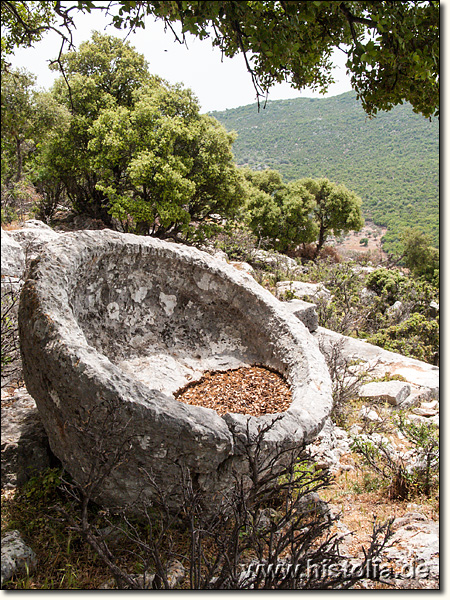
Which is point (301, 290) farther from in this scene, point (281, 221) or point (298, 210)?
point (298, 210)

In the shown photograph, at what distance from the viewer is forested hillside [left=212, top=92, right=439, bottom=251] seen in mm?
4469

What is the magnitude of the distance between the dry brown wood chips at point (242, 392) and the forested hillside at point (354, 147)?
78.9 inches

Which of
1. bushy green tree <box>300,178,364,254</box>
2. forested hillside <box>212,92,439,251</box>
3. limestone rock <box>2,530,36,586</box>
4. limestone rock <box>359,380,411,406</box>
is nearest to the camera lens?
limestone rock <box>2,530,36,586</box>

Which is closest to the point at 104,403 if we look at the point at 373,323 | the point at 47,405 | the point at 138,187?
the point at 47,405

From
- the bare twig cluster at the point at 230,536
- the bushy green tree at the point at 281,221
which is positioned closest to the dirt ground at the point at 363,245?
the bushy green tree at the point at 281,221

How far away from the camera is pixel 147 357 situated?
12.1 feet

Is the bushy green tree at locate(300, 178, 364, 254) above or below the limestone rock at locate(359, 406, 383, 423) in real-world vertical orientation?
above

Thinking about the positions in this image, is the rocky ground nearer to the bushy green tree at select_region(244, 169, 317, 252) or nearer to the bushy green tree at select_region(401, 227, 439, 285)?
Result: the bushy green tree at select_region(401, 227, 439, 285)

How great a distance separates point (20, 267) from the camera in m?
3.76

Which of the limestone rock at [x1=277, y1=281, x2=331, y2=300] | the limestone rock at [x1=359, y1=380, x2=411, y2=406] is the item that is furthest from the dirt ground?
the limestone rock at [x1=359, y1=380, x2=411, y2=406]

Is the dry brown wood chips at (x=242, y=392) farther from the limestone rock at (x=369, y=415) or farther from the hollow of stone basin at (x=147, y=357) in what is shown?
the limestone rock at (x=369, y=415)

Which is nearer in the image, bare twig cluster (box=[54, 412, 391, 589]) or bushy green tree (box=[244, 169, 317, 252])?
bare twig cluster (box=[54, 412, 391, 589])

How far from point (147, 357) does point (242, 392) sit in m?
0.88

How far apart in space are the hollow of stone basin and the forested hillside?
161 cm
